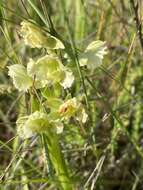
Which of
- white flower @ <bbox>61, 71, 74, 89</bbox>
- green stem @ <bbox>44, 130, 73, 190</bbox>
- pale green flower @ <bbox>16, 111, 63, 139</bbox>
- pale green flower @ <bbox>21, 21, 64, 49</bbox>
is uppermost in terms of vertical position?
pale green flower @ <bbox>21, 21, 64, 49</bbox>

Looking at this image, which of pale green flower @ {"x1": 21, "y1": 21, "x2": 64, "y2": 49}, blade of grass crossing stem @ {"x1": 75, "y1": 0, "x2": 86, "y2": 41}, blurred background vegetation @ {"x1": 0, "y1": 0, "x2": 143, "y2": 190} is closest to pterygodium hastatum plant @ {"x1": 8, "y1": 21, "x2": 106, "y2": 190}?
pale green flower @ {"x1": 21, "y1": 21, "x2": 64, "y2": 49}

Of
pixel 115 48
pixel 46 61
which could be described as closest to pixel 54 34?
pixel 46 61

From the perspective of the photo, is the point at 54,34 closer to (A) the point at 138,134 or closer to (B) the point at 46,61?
(B) the point at 46,61

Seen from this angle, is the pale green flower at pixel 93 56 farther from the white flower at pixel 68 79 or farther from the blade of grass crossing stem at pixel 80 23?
the blade of grass crossing stem at pixel 80 23

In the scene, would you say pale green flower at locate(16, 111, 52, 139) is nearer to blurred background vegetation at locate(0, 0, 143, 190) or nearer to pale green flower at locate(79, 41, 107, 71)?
pale green flower at locate(79, 41, 107, 71)

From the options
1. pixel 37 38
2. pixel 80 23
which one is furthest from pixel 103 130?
pixel 37 38

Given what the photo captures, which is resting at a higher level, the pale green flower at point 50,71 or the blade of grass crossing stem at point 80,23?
the blade of grass crossing stem at point 80,23

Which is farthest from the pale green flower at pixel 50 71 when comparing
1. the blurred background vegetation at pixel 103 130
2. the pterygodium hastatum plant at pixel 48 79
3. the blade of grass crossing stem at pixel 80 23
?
the blade of grass crossing stem at pixel 80 23
